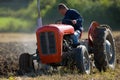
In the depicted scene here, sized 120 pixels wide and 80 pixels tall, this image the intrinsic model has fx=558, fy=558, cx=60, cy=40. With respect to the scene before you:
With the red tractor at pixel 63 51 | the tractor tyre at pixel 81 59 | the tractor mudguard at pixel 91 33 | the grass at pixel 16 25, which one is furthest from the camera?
the grass at pixel 16 25

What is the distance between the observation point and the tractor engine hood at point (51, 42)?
14.2m

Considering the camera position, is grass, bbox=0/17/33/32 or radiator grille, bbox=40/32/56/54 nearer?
radiator grille, bbox=40/32/56/54

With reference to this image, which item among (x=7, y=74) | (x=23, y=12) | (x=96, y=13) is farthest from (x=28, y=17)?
(x=7, y=74)

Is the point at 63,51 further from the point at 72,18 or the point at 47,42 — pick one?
the point at 72,18

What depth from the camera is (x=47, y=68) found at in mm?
14844

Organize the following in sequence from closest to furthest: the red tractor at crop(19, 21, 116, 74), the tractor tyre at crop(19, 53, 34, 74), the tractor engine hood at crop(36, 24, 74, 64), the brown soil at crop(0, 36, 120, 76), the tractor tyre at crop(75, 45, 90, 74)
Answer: the tractor tyre at crop(75, 45, 90, 74) < the red tractor at crop(19, 21, 116, 74) < the tractor engine hood at crop(36, 24, 74, 64) < the tractor tyre at crop(19, 53, 34, 74) < the brown soil at crop(0, 36, 120, 76)

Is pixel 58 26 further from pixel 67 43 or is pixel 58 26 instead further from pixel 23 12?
pixel 23 12

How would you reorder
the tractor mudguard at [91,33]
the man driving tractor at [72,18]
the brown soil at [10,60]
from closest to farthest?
1. the man driving tractor at [72,18]
2. the tractor mudguard at [91,33]
3. the brown soil at [10,60]

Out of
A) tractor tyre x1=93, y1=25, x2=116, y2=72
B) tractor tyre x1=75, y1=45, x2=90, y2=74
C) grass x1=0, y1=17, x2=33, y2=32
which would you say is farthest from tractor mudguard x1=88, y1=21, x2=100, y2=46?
grass x1=0, y1=17, x2=33, y2=32

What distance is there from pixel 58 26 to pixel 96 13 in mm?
20413

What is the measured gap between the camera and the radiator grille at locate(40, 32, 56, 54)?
14.3m

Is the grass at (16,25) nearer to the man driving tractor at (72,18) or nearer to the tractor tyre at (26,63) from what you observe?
the man driving tractor at (72,18)

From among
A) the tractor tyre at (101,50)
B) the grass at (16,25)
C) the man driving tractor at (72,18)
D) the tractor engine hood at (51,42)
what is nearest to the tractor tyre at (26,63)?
the tractor engine hood at (51,42)

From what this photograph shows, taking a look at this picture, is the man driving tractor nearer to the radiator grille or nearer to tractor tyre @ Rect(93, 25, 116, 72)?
tractor tyre @ Rect(93, 25, 116, 72)
